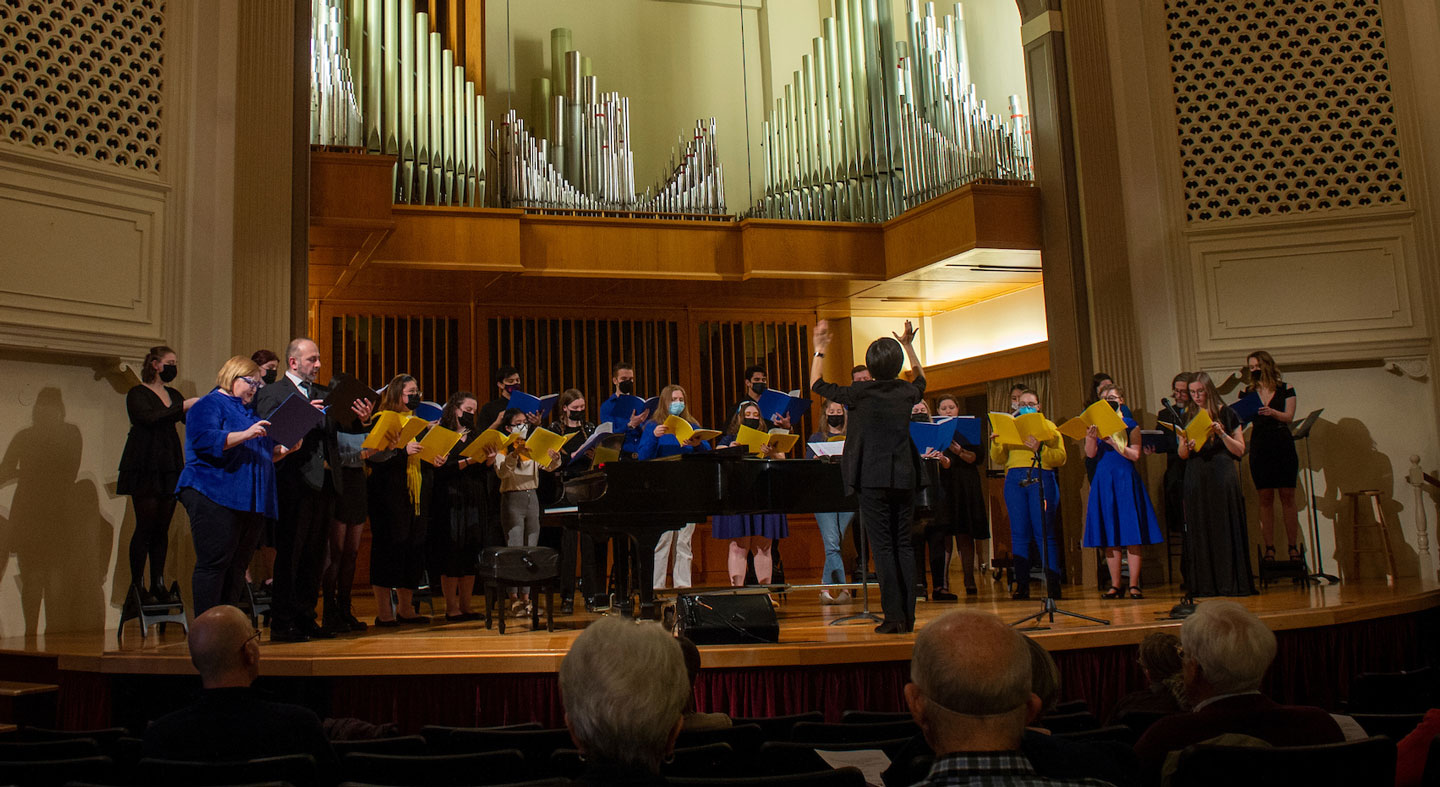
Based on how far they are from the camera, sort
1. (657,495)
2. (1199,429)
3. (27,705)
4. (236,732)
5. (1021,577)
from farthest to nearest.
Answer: (1021,577), (1199,429), (657,495), (27,705), (236,732)

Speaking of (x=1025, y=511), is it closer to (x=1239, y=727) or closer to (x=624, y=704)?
(x=1239, y=727)

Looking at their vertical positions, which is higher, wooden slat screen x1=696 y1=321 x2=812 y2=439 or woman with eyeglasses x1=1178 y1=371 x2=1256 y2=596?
wooden slat screen x1=696 y1=321 x2=812 y2=439

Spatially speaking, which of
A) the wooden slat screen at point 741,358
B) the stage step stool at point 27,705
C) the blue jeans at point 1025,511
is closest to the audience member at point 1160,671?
the stage step stool at point 27,705

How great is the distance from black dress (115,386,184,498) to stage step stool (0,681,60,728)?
177 centimetres

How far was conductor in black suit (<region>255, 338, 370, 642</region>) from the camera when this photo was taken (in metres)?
5.50

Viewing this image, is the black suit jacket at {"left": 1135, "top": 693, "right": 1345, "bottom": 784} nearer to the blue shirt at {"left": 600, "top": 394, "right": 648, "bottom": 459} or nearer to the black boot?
the blue shirt at {"left": 600, "top": 394, "right": 648, "bottom": 459}

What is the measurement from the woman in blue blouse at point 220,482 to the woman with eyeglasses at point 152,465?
1.16 metres

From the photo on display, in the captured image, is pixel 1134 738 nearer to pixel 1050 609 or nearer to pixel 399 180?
pixel 1050 609

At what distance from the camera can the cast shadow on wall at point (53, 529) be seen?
6.77 metres

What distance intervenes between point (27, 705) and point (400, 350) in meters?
6.00

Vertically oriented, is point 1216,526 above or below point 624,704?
above

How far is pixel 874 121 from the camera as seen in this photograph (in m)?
10.3

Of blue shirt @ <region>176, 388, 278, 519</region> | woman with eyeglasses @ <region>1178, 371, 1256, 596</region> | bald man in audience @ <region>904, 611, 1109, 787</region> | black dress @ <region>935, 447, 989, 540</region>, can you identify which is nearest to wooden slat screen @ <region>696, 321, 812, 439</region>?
black dress @ <region>935, 447, 989, 540</region>

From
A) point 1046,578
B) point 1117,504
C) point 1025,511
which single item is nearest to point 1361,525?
point 1117,504
